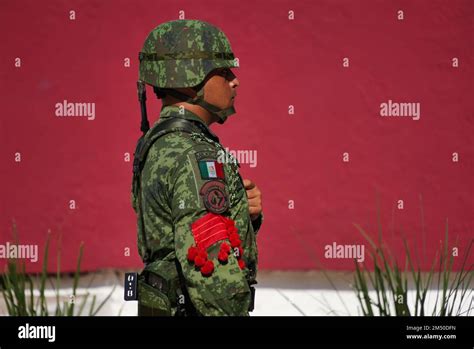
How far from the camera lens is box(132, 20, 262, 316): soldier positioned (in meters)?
3.29

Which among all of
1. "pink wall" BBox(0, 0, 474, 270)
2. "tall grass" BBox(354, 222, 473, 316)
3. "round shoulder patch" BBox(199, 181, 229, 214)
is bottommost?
"tall grass" BBox(354, 222, 473, 316)

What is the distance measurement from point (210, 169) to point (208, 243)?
0.26m

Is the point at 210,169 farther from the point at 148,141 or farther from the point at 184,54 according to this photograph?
the point at 184,54

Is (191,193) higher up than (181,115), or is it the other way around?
(181,115)

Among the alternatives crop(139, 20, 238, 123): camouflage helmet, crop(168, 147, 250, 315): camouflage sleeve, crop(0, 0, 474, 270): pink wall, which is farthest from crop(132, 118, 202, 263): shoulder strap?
crop(0, 0, 474, 270): pink wall

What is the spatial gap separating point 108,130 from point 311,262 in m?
1.67

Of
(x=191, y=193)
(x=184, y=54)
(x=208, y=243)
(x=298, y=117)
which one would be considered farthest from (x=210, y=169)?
(x=298, y=117)

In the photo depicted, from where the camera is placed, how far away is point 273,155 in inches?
286

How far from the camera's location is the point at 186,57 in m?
3.65

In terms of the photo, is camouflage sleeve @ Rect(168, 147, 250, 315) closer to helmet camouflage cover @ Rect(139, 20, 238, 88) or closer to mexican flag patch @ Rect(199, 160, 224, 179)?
mexican flag patch @ Rect(199, 160, 224, 179)

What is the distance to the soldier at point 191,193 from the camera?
329cm
